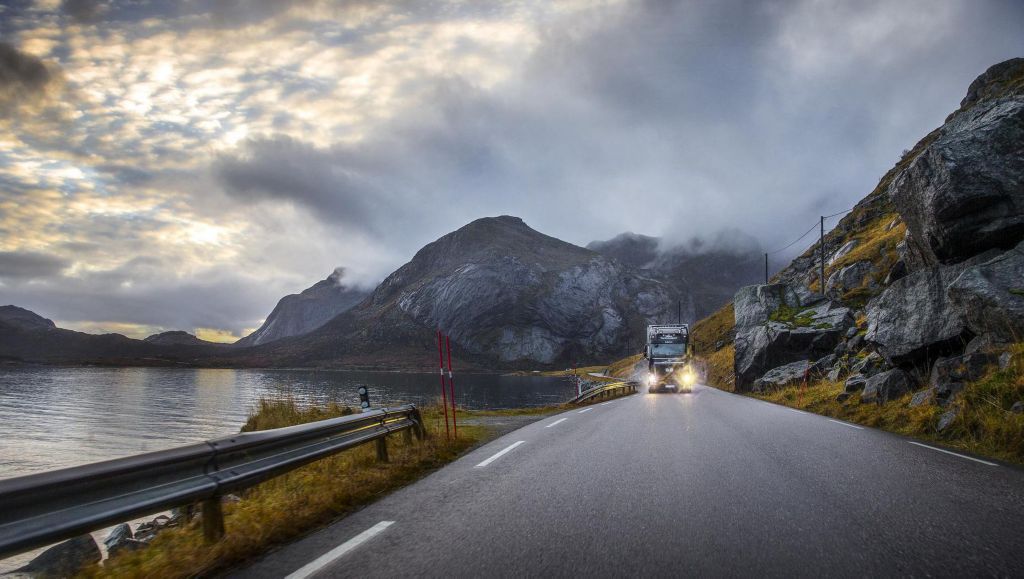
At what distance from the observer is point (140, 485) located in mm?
3656

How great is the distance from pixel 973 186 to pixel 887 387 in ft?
16.0

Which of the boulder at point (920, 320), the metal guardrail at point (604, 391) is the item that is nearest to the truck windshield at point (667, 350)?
the metal guardrail at point (604, 391)

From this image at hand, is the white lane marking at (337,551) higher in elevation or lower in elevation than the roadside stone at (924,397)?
higher

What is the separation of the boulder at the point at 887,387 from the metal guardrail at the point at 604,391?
15233mm

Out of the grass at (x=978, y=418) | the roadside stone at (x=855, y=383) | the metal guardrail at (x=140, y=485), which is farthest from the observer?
the roadside stone at (x=855, y=383)

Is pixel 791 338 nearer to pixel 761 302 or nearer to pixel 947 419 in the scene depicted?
pixel 761 302

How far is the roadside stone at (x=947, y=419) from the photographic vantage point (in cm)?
912

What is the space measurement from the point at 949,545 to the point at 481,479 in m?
4.25

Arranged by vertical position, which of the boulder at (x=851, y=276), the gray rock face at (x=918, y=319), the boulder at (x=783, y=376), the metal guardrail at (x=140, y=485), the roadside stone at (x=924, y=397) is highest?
the boulder at (x=851, y=276)

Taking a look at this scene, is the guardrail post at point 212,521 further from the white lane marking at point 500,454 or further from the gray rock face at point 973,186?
the gray rock face at point 973,186

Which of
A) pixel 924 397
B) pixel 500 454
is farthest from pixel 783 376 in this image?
pixel 500 454

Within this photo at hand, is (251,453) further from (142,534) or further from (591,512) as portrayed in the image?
(142,534)

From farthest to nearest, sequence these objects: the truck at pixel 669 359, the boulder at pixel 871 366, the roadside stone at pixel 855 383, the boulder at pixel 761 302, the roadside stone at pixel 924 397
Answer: the boulder at pixel 761 302, the truck at pixel 669 359, the boulder at pixel 871 366, the roadside stone at pixel 855 383, the roadside stone at pixel 924 397

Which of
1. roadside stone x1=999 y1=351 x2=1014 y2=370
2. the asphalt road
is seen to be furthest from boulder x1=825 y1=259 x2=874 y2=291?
the asphalt road
